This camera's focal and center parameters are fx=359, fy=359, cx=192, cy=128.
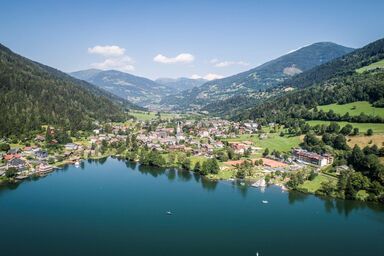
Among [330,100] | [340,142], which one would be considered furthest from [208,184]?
[330,100]

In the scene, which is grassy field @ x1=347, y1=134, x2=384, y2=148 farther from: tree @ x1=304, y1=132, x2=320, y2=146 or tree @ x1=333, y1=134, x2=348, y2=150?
tree @ x1=304, y1=132, x2=320, y2=146

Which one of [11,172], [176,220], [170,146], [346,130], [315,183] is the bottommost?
[176,220]

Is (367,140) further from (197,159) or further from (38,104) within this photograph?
(38,104)

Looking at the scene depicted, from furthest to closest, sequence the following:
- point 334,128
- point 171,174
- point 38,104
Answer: point 38,104, point 334,128, point 171,174

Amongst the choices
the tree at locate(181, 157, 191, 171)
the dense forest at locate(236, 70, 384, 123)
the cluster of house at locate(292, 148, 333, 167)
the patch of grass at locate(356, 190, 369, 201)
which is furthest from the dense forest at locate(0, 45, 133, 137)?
the patch of grass at locate(356, 190, 369, 201)

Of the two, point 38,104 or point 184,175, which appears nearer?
point 184,175

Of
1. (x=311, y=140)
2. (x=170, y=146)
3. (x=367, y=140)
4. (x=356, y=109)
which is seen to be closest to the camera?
(x=367, y=140)
